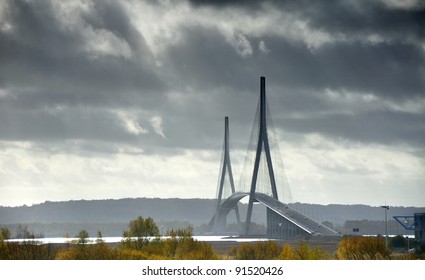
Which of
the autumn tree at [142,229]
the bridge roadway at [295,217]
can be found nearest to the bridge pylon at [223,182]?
the bridge roadway at [295,217]

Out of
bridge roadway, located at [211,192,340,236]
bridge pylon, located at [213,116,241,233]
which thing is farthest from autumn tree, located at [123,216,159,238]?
bridge pylon, located at [213,116,241,233]

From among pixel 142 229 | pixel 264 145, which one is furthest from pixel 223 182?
pixel 142 229

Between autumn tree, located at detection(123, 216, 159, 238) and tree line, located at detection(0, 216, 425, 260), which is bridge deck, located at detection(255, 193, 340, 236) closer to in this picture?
autumn tree, located at detection(123, 216, 159, 238)

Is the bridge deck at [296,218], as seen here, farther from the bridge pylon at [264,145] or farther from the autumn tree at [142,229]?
the autumn tree at [142,229]

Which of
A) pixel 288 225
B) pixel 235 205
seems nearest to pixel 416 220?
pixel 288 225

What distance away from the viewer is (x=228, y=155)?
182500 millimetres

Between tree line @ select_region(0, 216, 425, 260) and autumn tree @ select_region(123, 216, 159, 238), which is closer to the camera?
tree line @ select_region(0, 216, 425, 260)

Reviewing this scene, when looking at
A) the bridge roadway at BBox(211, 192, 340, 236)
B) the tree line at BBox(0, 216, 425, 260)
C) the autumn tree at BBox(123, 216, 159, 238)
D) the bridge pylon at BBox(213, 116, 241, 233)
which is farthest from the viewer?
the bridge pylon at BBox(213, 116, 241, 233)

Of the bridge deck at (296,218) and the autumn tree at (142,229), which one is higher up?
the bridge deck at (296,218)

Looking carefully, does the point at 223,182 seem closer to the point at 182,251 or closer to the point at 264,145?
the point at 264,145
